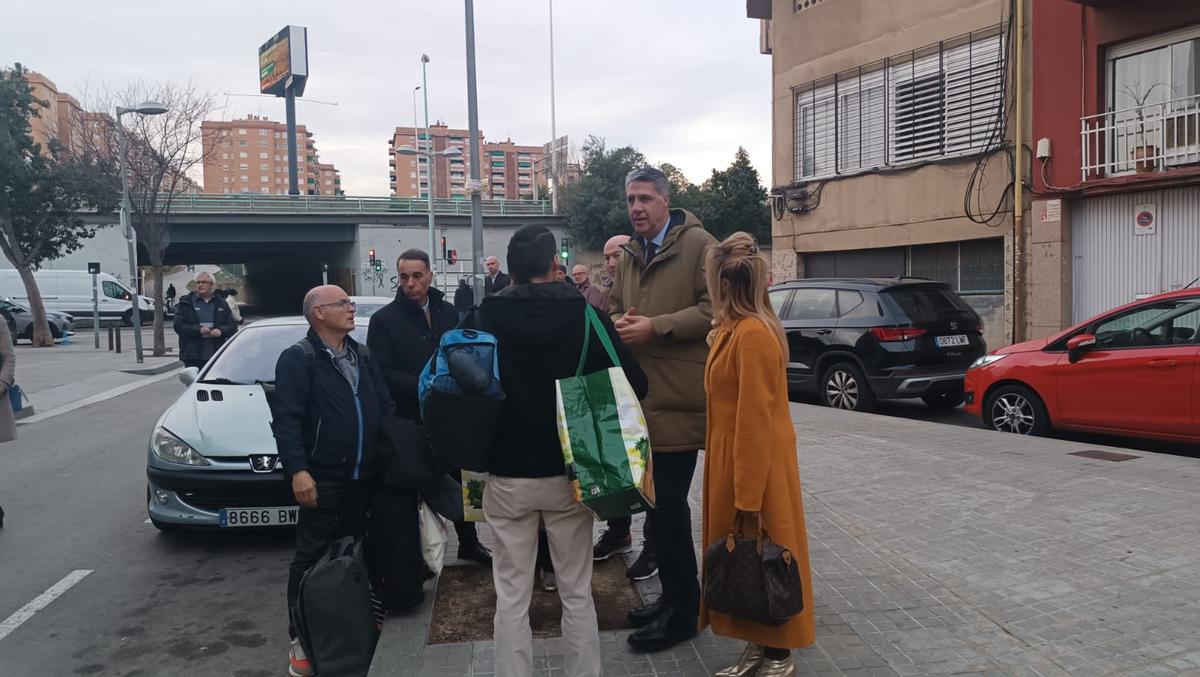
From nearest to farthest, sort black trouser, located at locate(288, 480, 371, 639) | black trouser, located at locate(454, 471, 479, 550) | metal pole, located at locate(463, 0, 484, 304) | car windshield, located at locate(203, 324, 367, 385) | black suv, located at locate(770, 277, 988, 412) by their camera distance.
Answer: black trouser, located at locate(288, 480, 371, 639) → black trouser, located at locate(454, 471, 479, 550) → car windshield, located at locate(203, 324, 367, 385) → black suv, located at locate(770, 277, 988, 412) → metal pole, located at locate(463, 0, 484, 304)

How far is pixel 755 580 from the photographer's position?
321 centimetres

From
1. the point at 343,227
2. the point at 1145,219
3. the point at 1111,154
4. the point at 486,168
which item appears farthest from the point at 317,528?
the point at 486,168

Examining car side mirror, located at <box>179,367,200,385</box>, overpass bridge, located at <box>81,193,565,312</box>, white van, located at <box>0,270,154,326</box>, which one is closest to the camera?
car side mirror, located at <box>179,367,200,385</box>

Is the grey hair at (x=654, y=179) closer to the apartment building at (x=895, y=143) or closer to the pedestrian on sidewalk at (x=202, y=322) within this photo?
the pedestrian on sidewalk at (x=202, y=322)

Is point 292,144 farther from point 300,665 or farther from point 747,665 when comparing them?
point 747,665

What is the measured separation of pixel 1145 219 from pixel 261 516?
13839 millimetres

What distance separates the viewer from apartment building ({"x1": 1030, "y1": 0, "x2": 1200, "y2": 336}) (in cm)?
1338

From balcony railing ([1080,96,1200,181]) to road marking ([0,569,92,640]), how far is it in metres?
14.4

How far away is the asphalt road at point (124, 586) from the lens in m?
4.25

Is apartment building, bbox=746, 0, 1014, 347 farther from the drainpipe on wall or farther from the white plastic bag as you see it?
the white plastic bag

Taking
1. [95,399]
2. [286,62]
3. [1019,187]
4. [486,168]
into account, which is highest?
[486,168]

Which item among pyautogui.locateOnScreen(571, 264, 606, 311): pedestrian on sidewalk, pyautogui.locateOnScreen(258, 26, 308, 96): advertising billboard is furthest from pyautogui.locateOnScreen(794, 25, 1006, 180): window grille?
pyautogui.locateOnScreen(258, 26, 308, 96): advertising billboard

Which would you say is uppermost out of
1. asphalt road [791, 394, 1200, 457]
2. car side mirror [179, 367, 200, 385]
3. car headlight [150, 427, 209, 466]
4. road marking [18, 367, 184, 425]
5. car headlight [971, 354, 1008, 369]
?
car side mirror [179, 367, 200, 385]

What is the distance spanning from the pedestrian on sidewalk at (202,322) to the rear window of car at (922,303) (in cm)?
763
